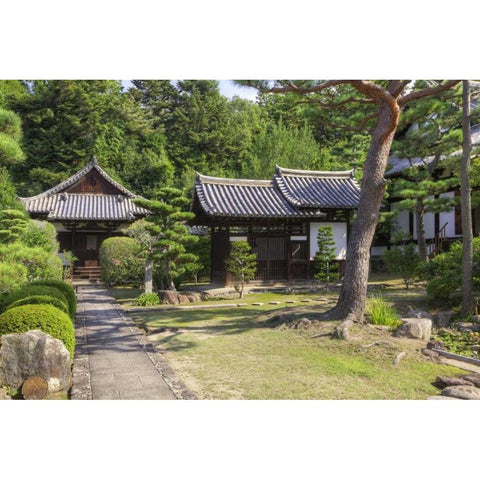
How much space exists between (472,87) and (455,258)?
3.46 meters

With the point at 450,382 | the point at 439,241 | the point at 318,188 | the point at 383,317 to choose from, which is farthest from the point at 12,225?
the point at 439,241

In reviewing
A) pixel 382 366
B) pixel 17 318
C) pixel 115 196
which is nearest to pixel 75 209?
pixel 115 196

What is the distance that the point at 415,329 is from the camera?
7047mm

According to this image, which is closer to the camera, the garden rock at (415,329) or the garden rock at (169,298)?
the garden rock at (415,329)

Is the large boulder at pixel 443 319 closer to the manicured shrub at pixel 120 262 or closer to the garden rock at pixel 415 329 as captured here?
the garden rock at pixel 415 329

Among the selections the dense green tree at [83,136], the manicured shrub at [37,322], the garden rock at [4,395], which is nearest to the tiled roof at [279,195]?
the manicured shrub at [37,322]

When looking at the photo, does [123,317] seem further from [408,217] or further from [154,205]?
[408,217]

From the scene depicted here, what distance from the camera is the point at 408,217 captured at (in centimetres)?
1980

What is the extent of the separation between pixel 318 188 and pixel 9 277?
39.7 feet

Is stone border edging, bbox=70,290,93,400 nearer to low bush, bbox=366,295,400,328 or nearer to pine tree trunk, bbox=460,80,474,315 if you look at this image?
low bush, bbox=366,295,400,328

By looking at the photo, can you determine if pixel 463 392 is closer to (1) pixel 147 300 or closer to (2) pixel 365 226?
(2) pixel 365 226

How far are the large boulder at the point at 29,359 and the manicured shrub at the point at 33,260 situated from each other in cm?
382

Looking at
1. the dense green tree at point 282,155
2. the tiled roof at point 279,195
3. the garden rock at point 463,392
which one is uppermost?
the dense green tree at point 282,155

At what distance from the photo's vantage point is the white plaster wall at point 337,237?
627 inches
